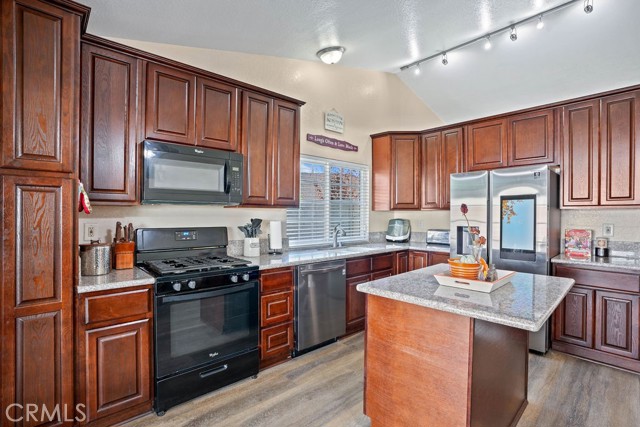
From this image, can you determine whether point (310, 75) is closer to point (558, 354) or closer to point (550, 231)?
point (550, 231)

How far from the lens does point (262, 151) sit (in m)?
3.09

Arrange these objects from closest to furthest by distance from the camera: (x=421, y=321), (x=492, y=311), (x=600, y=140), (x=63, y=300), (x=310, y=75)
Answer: (x=492, y=311) < (x=421, y=321) < (x=63, y=300) < (x=600, y=140) < (x=310, y=75)

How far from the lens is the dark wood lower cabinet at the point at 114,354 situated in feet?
6.17

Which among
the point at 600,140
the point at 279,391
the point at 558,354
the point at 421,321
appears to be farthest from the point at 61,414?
the point at 600,140

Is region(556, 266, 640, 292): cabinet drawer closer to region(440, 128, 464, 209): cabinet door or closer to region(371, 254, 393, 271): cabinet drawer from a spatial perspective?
region(440, 128, 464, 209): cabinet door

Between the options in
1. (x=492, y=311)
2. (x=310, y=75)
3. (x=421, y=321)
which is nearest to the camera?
(x=492, y=311)

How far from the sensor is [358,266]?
3559 mm

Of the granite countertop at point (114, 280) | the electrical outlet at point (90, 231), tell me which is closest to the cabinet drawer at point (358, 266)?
the granite countertop at point (114, 280)

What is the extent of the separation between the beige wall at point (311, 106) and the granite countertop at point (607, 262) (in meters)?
1.65

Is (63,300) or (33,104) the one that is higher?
(33,104)

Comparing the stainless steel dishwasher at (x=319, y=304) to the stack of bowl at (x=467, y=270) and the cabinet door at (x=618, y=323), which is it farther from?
the cabinet door at (x=618, y=323)

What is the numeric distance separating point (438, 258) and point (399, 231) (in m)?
0.78

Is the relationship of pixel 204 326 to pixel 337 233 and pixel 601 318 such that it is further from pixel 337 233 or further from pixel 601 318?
pixel 601 318

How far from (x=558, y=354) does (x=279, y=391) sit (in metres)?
2.68
